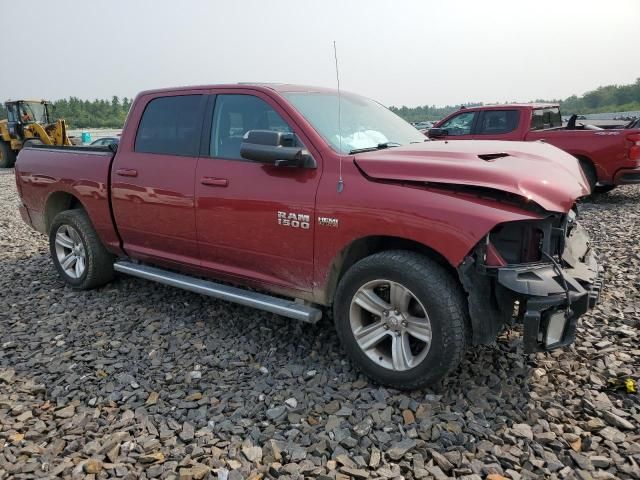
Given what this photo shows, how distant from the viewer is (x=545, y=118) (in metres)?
9.76

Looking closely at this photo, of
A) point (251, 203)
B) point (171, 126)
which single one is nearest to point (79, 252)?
point (171, 126)

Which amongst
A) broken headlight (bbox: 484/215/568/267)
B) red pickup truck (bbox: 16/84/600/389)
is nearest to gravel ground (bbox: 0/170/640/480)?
red pickup truck (bbox: 16/84/600/389)

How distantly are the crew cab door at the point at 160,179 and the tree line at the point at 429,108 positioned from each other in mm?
35311

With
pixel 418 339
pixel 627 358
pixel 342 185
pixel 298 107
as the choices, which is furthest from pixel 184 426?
pixel 627 358

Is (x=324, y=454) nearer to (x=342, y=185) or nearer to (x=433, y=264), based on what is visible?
(x=433, y=264)

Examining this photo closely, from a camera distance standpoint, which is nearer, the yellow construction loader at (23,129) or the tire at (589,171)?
the tire at (589,171)

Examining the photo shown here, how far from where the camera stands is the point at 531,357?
3.38 metres

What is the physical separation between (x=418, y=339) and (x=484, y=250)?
0.72 meters

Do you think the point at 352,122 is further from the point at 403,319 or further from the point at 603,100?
the point at 603,100

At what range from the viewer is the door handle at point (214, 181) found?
11.8ft

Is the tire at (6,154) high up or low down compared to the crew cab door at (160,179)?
down

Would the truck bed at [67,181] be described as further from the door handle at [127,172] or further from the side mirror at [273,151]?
the side mirror at [273,151]

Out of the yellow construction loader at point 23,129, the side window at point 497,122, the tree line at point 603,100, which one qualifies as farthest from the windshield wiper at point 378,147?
the tree line at point 603,100

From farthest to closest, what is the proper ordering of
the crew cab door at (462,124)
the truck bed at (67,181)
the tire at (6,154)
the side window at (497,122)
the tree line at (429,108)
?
the tree line at (429,108) < the tire at (6,154) < the crew cab door at (462,124) < the side window at (497,122) < the truck bed at (67,181)
